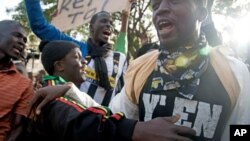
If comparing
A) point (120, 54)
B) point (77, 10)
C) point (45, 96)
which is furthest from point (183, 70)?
point (77, 10)

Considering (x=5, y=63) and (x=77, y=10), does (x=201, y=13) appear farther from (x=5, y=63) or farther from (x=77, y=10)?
(x=77, y=10)

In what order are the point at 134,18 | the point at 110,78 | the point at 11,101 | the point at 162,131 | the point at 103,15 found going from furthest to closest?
the point at 134,18 < the point at 103,15 < the point at 110,78 < the point at 11,101 < the point at 162,131

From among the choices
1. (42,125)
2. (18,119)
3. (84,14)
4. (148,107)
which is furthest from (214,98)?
(84,14)

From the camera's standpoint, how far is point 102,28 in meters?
3.88

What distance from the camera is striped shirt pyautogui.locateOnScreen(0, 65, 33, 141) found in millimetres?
2533

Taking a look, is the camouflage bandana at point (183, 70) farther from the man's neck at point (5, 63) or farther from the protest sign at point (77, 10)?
the protest sign at point (77, 10)

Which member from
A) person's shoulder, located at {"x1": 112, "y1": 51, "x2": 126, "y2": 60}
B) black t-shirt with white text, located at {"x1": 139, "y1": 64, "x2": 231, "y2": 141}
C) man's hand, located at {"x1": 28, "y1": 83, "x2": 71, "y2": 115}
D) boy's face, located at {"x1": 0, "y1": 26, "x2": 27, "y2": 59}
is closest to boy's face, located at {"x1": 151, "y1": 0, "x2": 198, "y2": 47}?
black t-shirt with white text, located at {"x1": 139, "y1": 64, "x2": 231, "y2": 141}

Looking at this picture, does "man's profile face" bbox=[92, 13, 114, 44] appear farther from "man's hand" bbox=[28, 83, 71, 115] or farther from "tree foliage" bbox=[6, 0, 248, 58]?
"tree foliage" bbox=[6, 0, 248, 58]

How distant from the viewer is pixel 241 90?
66.4 inches

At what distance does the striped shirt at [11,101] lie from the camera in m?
2.53

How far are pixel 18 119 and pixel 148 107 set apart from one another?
41.3 inches

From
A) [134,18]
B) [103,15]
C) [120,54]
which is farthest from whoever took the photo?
[134,18]

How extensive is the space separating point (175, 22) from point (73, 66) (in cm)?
120

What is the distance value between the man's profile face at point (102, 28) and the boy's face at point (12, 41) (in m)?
1.06
